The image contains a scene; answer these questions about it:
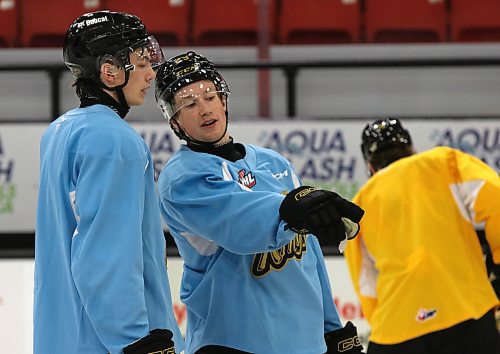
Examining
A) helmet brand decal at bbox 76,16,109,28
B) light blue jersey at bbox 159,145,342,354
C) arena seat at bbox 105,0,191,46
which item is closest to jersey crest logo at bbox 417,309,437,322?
light blue jersey at bbox 159,145,342,354

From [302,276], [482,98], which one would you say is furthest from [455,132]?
[302,276]

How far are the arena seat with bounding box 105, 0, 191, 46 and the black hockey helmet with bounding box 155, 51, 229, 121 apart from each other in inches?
161

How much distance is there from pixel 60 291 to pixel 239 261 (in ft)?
1.71

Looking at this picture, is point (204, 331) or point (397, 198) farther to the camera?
point (397, 198)

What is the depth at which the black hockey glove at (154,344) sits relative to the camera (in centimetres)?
189

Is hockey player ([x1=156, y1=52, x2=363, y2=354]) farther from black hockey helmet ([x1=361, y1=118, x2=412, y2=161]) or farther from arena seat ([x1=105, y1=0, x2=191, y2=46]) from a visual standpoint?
arena seat ([x1=105, y1=0, x2=191, y2=46])

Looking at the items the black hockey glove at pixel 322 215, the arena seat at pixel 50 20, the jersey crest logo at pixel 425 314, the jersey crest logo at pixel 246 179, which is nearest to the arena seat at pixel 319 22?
the arena seat at pixel 50 20

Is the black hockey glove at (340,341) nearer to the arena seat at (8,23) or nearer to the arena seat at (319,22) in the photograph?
the arena seat at (319,22)

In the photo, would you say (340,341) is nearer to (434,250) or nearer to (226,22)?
(434,250)

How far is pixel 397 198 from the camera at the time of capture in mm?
3645

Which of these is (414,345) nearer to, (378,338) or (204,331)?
(378,338)

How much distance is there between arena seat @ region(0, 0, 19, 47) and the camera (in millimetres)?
6582

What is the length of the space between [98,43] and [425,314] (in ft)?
6.35

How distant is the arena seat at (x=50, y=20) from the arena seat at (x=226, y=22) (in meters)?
0.69
